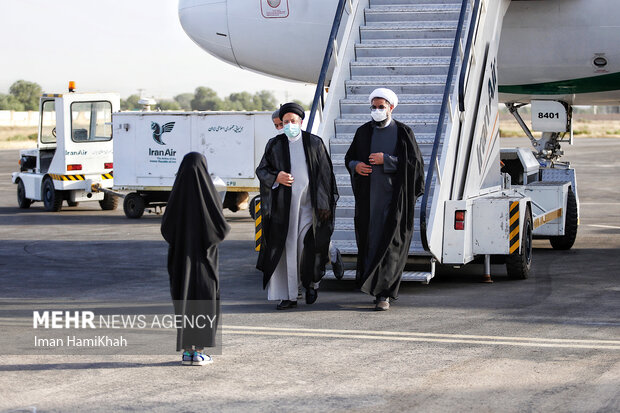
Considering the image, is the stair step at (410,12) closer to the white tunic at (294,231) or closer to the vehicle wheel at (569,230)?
the white tunic at (294,231)

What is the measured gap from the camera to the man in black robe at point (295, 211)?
9.57 m

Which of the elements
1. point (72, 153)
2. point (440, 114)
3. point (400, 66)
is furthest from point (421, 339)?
point (72, 153)

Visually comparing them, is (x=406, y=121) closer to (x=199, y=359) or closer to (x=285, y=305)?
(x=285, y=305)

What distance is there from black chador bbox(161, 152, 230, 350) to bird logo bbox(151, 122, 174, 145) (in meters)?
12.9

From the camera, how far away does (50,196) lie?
2150 cm

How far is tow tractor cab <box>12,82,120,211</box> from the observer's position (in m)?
21.4

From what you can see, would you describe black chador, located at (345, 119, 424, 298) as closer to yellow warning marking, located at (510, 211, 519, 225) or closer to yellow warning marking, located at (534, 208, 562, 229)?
yellow warning marking, located at (510, 211, 519, 225)

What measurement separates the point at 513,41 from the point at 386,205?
18.6ft

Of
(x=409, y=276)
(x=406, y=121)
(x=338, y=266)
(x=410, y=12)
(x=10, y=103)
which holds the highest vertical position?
(x=10, y=103)

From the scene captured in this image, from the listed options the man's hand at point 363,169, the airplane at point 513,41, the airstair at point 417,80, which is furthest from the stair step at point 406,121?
the airplane at point 513,41

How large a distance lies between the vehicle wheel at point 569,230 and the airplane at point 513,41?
1667 mm

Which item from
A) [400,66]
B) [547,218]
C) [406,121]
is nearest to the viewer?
[406,121]

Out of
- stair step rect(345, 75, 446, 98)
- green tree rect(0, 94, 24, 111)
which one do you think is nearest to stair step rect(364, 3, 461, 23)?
stair step rect(345, 75, 446, 98)

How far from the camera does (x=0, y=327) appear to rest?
872 cm
